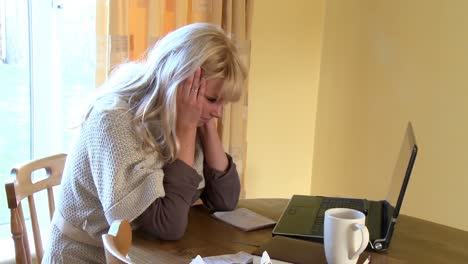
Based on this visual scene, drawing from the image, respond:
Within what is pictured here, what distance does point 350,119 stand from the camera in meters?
Answer: 2.70

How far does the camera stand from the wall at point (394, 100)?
225 centimetres

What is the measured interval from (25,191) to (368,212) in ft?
3.11

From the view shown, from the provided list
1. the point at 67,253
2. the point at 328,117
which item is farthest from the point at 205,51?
the point at 328,117

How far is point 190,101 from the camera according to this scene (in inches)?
52.4

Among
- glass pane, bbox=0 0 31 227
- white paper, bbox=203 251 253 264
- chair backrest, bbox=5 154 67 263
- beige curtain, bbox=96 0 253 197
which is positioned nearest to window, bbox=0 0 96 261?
glass pane, bbox=0 0 31 227

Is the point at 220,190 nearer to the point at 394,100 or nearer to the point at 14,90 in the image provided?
the point at 14,90

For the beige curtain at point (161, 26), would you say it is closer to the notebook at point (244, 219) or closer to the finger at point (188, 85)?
the finger at point (188, 85)

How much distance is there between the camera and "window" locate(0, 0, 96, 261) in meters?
2.07

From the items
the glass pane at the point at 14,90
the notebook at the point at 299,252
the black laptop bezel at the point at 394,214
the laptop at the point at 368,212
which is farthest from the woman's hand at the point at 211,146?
the glass pane at the point at 14,90

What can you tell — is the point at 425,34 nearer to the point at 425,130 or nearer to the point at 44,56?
the point at 425,130

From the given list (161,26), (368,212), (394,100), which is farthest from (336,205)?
(394,100)

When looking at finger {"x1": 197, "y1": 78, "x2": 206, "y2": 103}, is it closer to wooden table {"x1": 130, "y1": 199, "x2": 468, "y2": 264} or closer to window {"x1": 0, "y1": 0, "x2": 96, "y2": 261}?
wooden table {"x1": 130, "y1": 199, "x2": 468, "y2": 264}

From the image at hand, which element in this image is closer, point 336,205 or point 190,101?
point 190,101

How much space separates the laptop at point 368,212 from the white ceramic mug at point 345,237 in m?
0.20
